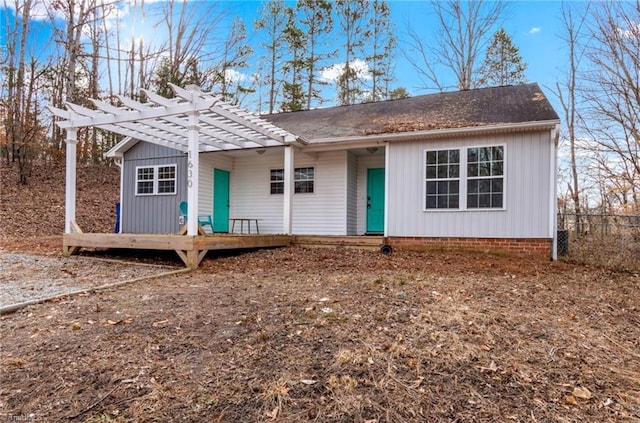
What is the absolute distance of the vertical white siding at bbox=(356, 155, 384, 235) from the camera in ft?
34.3

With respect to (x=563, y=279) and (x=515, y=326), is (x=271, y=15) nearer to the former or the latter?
(x=563, y=279)

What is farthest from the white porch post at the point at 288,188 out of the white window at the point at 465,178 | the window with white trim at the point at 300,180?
the white window at the point at 465,178

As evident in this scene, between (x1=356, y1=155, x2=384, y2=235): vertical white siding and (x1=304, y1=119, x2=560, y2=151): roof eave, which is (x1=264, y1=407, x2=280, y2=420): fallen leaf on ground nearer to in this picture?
(x1=304, y1=119, x2=560, y2=151): roof eave

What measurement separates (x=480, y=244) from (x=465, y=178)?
4.60 ft

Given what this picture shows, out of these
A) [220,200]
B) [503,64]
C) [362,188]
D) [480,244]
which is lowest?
[480,244]

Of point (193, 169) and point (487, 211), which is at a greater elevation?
point (193, 169)

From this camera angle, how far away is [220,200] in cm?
1112

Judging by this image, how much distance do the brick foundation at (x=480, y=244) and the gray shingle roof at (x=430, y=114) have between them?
237 centimetres

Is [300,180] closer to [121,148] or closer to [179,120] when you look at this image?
[179,120]

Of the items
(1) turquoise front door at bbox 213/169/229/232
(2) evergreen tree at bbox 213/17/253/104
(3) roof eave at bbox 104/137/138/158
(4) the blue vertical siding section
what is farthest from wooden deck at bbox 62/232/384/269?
(2) evergreen tree at bbox 213/17/253/104

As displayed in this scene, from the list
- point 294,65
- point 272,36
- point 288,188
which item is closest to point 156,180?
point 288,188

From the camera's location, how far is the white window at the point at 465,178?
7.92m

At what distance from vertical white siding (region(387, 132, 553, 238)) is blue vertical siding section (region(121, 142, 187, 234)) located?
5869 mm

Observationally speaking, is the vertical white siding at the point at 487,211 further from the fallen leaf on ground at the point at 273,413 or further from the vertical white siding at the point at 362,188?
the fallen leaf on ground at the point at 273,413
